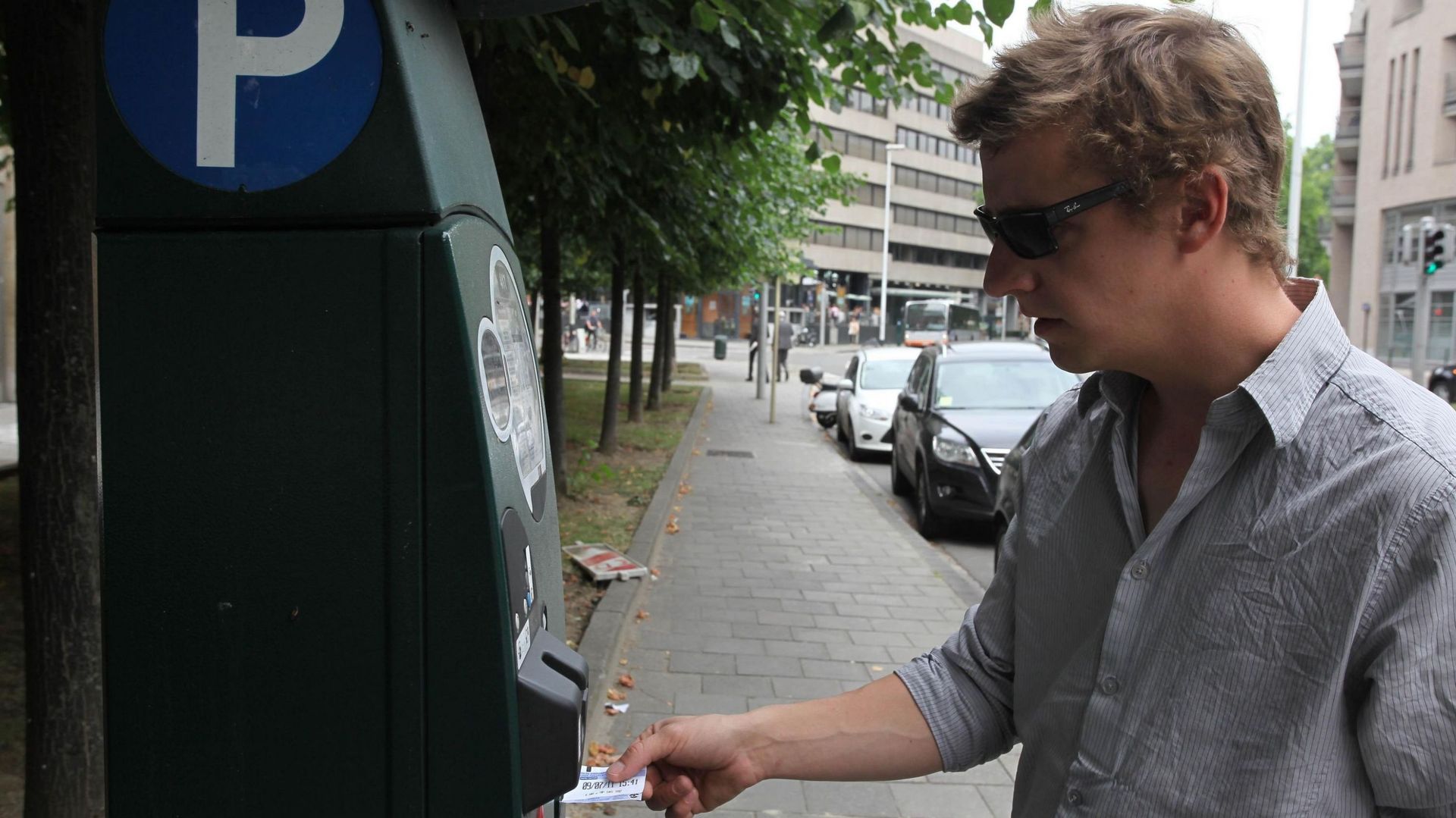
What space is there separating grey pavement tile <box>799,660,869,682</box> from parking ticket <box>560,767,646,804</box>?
3735 millimetres

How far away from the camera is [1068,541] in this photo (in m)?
1.55

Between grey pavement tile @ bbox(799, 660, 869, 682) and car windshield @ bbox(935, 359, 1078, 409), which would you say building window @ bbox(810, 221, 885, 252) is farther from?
grey pavement tile @ bbox(799, 660, 869, 682)

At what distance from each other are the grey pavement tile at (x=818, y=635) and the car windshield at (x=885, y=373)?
9082mm

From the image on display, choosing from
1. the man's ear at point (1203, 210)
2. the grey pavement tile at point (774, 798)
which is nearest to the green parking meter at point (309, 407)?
the man's ear at point (1203, 210)

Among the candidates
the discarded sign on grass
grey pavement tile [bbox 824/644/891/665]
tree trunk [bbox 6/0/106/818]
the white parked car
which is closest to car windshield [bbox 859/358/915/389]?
the white parked car

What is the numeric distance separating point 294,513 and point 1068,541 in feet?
3.33

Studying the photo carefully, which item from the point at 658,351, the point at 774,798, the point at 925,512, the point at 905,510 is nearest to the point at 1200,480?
the point at 774,798

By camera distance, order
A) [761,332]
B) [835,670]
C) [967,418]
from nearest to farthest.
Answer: [835,670], [967,418], [761,332]

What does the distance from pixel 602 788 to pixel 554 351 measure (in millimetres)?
8289

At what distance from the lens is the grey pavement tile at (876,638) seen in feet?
19.4

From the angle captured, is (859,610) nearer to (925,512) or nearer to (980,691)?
(925,512)

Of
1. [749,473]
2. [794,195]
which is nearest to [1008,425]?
[749,473]

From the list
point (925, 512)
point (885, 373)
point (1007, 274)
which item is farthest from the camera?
point (885, 373)

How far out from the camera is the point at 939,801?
400 cm
